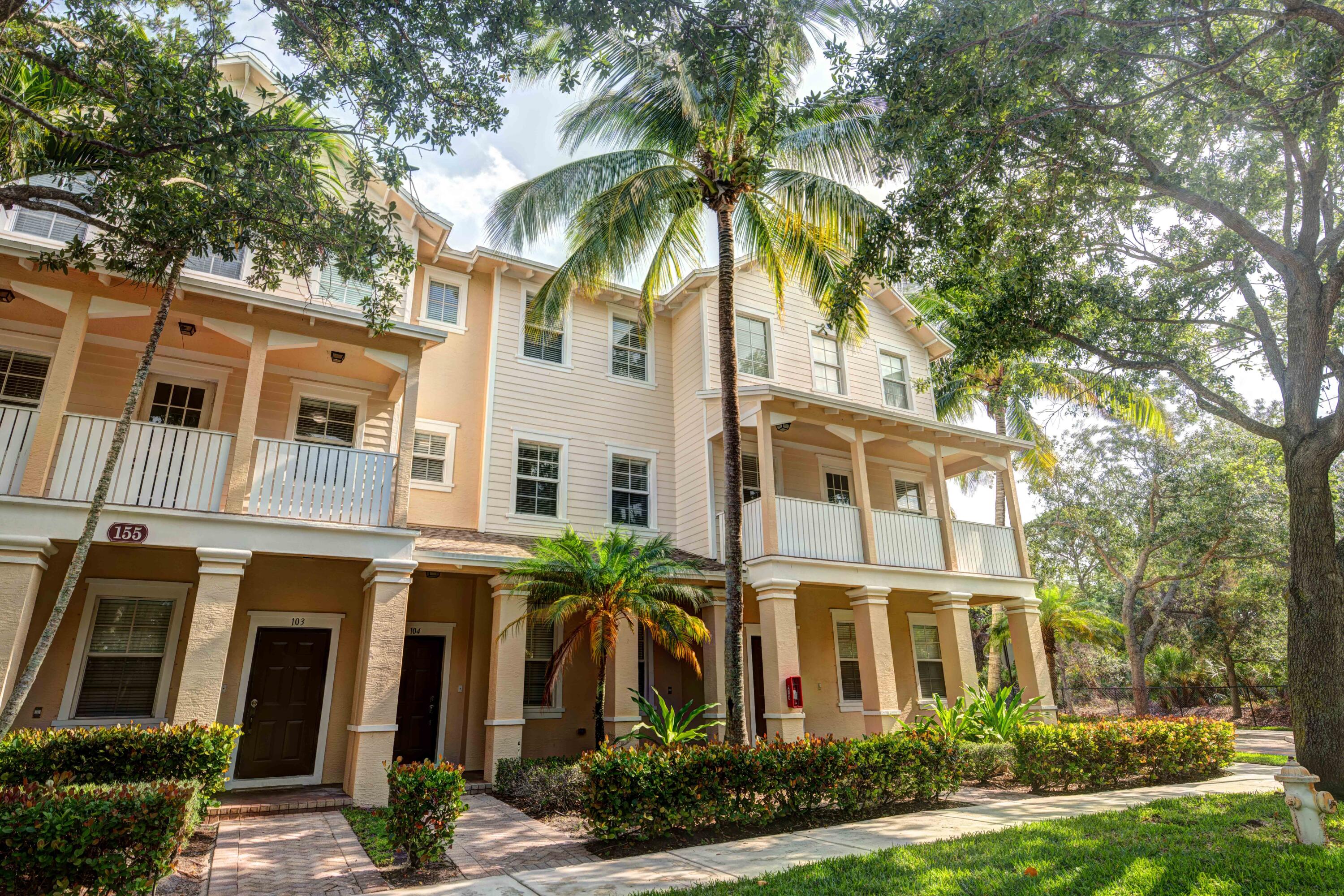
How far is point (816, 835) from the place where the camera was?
8.04 meters

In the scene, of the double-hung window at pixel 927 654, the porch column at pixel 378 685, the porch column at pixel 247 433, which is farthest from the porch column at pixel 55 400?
the double-hung window at pixel 927 654

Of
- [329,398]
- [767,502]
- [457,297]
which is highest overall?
[457,297]

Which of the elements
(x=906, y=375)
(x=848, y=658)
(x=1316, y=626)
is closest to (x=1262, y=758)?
(x=1316, y=626)

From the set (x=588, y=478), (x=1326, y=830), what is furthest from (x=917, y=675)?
(x=1326, y=830)

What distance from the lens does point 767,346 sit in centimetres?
1691

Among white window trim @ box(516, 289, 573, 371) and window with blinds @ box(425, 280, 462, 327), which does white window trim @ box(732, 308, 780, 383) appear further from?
window with blinds @ box(425, 280, 462, 327)

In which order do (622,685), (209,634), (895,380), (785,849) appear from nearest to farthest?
(785,849) → (209,634) → (622,685) → (895,380)

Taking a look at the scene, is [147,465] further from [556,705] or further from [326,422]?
[556,705]

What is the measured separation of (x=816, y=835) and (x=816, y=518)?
6.58m

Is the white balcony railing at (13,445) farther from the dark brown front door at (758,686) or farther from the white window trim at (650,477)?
the dark brown front door at (758,686)

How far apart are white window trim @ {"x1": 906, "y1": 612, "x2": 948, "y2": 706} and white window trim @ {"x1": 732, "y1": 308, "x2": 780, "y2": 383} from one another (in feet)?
20.8

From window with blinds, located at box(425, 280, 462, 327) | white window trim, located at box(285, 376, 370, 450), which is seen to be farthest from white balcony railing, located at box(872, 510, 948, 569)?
white window trim, located at box(285, 376, 370, 450)

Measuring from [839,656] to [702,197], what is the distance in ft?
32.5

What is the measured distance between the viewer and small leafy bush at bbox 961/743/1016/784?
10992mm
